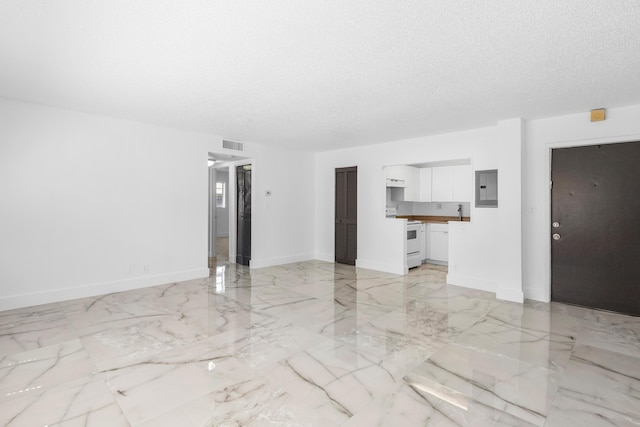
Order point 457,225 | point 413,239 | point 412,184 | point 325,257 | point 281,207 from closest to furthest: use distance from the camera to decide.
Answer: point 457,225
point 413,239
point 412,184
point 281,207
point 325,257

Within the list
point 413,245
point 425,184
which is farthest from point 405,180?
point 413,245

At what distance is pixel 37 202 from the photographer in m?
4.32

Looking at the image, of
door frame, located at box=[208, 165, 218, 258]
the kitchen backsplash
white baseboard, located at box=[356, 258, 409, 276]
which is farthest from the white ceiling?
door frame, located at box=[208, 165, 218, 258]

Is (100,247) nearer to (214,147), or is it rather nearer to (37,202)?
(37,202)

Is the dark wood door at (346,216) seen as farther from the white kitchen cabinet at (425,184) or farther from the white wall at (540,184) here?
the white wall at (540,184)

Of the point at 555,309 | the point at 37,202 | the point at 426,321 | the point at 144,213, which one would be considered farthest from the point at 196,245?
the point at 555,309

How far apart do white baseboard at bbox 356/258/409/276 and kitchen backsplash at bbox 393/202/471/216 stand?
1469 millimetres

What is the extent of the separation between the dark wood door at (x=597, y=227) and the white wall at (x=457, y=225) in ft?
1.81

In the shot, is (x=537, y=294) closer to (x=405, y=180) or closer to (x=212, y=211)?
(x=405, y=180)

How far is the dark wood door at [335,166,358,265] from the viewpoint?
7.26 metres

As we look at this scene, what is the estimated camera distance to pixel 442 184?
7051 millimetres

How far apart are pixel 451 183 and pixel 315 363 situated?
534cm

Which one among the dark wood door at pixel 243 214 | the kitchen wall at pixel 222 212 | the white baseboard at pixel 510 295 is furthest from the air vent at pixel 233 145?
the kitchen wall at pixel 222 212

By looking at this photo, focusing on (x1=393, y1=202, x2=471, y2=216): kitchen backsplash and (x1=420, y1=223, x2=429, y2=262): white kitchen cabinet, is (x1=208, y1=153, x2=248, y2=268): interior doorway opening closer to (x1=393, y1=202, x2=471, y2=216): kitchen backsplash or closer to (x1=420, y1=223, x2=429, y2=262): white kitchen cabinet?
(x1=393, y1=202, x2=471, y2=216): kitchen backsplash
